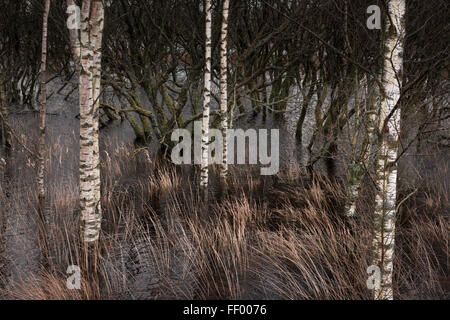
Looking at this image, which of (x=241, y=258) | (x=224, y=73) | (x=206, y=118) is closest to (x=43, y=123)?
(x=206, y=118)

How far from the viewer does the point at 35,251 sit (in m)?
6.10

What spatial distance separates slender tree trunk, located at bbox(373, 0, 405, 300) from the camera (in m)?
3.81

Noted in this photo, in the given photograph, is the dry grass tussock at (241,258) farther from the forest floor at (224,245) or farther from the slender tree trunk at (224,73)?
the slender tree trunk at (224,73)

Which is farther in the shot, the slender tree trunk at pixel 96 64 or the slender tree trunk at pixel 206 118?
the slender tree trunk at pixel 206 118

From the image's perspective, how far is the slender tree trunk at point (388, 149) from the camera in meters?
3.81

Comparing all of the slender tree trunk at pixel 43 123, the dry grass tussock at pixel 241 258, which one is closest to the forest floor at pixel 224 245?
the dry grass tussock at pixel 241 258

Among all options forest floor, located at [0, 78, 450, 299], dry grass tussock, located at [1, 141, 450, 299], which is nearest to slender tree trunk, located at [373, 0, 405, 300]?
forest floor, located at [0, 78, 450, 299]

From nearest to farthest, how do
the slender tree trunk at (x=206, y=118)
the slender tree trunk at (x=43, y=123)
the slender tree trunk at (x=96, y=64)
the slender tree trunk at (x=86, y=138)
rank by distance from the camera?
the slender tree trunk at (x=86, y=138) < the slender tree trunk at (x=96, y=64) < the slender tree trunk at (x=43, y=123) < the slender tree trunk at (x=206, y=118)

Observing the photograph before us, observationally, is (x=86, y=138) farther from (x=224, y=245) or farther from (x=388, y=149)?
(x=388, y=149)

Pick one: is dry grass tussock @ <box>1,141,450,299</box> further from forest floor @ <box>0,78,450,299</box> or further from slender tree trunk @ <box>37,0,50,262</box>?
slender tree trunk @ <box>37,0,50,262</box>

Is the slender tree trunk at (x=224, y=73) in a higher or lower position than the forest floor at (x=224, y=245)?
higher
